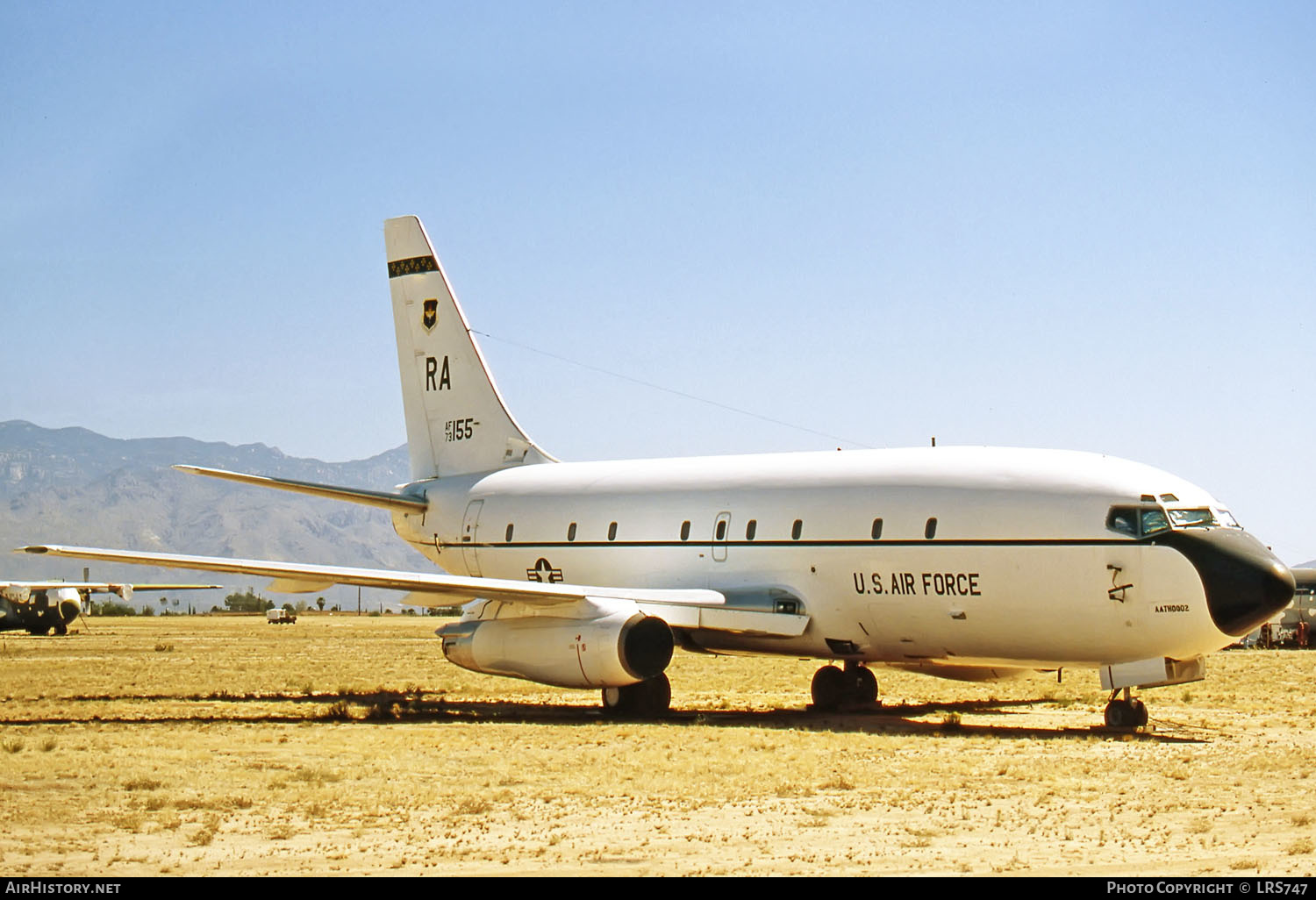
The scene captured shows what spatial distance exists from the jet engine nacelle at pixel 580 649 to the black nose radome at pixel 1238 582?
7.42m

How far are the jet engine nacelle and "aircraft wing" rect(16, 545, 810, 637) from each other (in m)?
0.40

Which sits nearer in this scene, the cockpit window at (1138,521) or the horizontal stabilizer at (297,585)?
the cockpit window at (1138,521)

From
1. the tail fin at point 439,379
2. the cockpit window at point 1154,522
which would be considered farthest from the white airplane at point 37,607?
the cockpit window at point 1154,522

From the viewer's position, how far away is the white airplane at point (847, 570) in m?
18.3

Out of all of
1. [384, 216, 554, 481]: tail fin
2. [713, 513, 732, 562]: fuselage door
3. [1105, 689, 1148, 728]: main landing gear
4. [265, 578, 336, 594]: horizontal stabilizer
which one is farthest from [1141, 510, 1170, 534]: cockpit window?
[384, 216, 554, 481]: tail fin

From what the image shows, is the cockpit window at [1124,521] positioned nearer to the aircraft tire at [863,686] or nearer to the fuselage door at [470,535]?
the aircraft tire at [863,686]

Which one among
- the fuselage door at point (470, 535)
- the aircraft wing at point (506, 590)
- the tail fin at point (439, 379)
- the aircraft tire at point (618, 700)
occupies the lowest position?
the aircraft tire at point (618, 700)

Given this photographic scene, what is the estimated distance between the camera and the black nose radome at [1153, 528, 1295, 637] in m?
17.5

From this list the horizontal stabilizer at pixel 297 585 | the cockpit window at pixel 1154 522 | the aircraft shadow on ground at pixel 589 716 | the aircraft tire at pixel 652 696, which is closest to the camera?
the cockpit window at pixel 1154 522

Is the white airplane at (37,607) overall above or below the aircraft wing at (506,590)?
below
